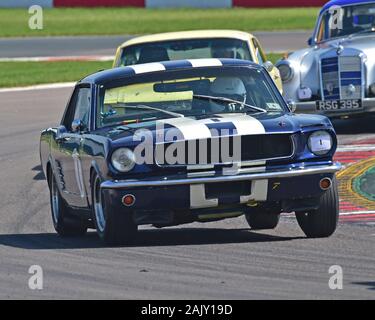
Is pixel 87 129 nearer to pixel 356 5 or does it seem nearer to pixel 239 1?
pixel 356 5

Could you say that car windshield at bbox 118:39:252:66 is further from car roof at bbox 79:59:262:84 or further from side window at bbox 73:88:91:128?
car roof at bbox 79:59:262:84

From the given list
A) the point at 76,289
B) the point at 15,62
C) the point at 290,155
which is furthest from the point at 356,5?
the point at 15,62

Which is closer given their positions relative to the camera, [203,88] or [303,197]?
[303,197]

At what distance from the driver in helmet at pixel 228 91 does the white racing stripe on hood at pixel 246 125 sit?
1.29 feet

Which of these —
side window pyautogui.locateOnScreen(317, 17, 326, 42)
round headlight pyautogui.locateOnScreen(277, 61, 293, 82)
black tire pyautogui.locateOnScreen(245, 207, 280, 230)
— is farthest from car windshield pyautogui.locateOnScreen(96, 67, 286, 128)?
side window pyautogui.locateOnScreen(317, 17, 326, 42)

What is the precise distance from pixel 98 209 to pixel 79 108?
145cm

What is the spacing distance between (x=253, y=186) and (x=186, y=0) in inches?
1459

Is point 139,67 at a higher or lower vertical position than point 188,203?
higher

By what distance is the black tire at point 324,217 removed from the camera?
29.0 feet

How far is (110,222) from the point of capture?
8625 millimetres

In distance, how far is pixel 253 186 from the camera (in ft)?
28.0

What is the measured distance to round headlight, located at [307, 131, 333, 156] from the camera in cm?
873

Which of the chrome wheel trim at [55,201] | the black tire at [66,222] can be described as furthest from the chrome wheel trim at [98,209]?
the chrome wheel trim at [55,201]

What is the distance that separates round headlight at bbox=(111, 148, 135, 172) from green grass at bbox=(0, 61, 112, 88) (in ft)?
52.4
